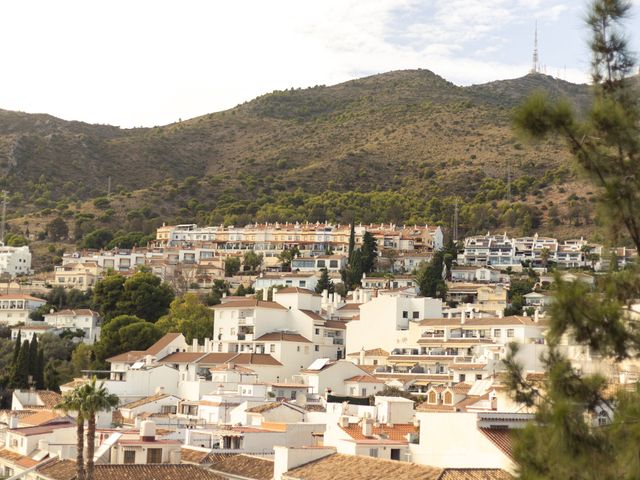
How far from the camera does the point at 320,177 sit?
549 feet

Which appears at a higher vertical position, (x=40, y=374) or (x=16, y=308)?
(x=16, y=308)

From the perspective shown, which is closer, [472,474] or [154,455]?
[472,474]

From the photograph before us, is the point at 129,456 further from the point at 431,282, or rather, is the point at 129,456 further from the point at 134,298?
the point at 431,282

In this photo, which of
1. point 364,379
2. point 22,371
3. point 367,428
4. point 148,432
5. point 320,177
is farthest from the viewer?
point 320,177

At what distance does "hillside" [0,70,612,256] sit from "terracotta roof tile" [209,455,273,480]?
92737mm

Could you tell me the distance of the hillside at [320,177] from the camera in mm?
142500

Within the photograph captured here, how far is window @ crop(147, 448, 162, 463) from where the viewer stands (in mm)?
36375

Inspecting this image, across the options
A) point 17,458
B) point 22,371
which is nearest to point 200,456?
point 17,458

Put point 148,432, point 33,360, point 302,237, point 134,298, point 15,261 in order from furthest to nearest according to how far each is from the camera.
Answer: point 302,237, point 15,261, point 134,298, point 33,360, point 148,432

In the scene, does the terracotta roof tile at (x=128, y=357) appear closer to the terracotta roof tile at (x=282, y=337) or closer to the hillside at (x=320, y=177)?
the terracotta roof tile at (x=282, y=337)

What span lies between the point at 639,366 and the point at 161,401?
4234 centimetres

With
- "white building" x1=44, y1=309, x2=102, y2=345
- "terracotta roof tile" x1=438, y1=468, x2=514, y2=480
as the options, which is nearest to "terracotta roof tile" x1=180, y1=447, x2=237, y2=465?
"terracotta roof tile" x1=438, y1=468, x2=514, y2=480

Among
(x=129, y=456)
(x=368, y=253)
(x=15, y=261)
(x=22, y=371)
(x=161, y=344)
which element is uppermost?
(x=368, y=253)

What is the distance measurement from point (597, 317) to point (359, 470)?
60.7 feet
